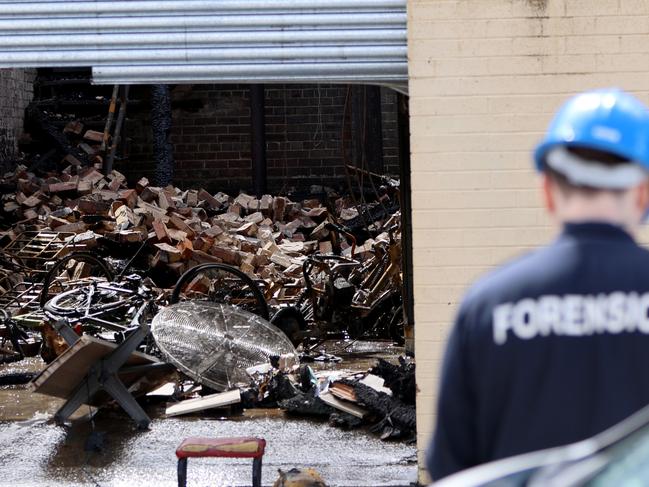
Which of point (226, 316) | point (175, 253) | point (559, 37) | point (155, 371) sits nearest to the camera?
point (559, 37)

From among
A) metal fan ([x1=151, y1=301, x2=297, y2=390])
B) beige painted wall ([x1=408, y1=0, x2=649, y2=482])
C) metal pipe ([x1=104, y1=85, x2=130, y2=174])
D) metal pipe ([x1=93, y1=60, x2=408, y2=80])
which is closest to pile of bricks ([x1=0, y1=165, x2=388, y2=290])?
metal pipe ([x1=104, y1=85, x2=130, y2=174])

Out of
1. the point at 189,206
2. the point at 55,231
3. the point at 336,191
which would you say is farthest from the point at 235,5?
the point at 336,191

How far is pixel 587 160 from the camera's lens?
2438mm

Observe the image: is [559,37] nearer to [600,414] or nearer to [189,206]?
[600,414]

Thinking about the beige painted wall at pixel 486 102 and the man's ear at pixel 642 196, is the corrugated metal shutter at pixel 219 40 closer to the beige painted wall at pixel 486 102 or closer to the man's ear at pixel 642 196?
the beige painted wall at pixel 486 102

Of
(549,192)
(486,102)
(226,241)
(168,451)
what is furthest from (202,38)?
(226,241)

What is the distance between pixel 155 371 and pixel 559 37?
4.28 meters

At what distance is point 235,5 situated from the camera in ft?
22.2

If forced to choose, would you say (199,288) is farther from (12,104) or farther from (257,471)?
(12,104)

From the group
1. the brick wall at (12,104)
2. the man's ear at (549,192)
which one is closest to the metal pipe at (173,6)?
the man's ear at (549,192)

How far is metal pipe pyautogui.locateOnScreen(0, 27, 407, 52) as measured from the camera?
675cm

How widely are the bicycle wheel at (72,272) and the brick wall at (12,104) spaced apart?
544 cm

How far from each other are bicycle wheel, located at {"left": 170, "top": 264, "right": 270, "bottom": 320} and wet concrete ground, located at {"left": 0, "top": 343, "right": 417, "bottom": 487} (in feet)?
8.68

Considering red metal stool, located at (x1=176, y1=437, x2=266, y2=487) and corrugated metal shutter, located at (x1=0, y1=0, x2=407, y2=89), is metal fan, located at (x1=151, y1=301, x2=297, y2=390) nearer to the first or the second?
corrugated metal shutter, located at (x1=0, y1=0, x2=407, y2=89)
